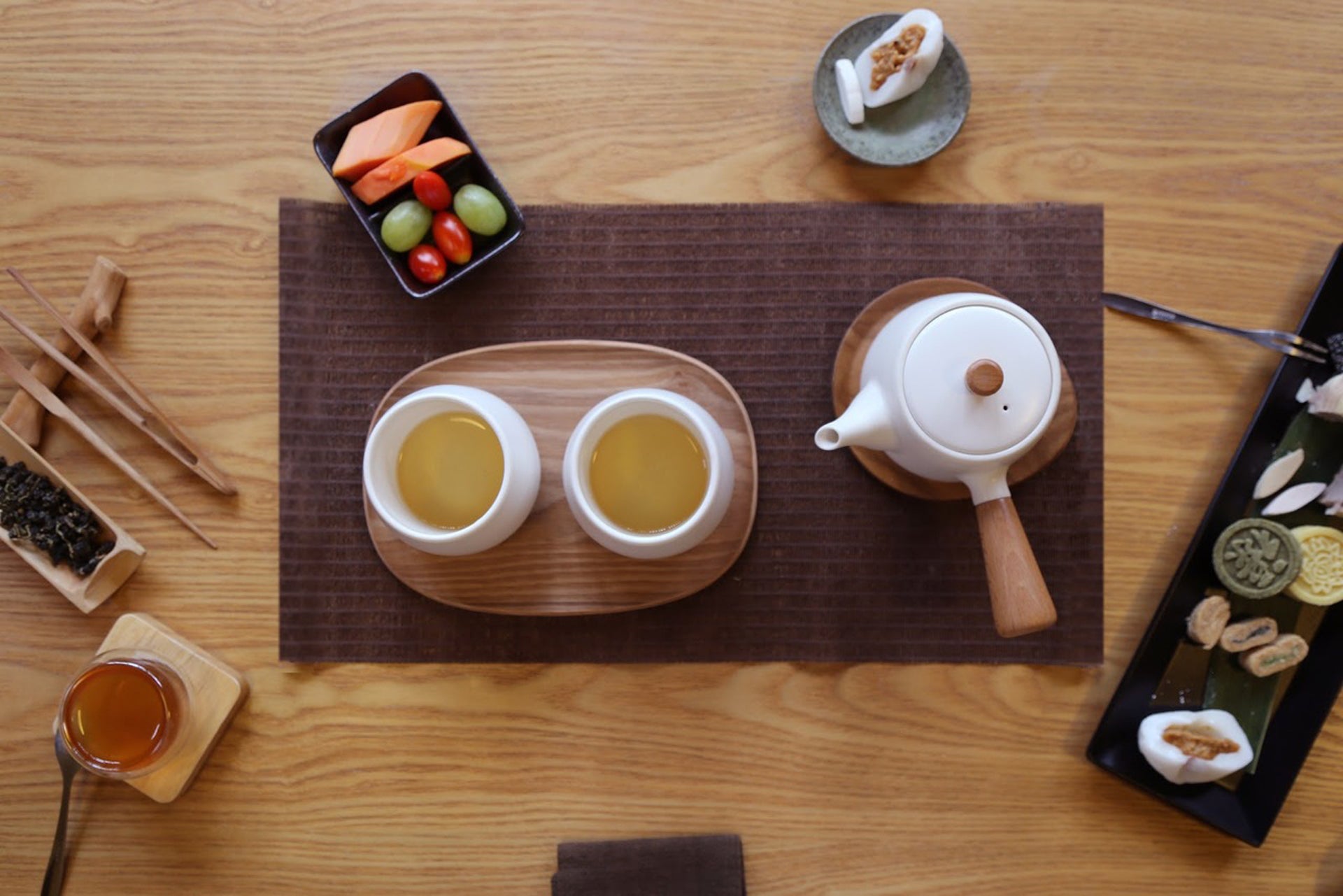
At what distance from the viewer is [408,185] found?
Answer: 41.7 inches

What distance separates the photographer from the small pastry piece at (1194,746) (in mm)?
1046

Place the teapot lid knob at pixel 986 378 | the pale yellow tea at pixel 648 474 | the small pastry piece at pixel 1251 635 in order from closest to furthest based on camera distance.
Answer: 1. the teapot lid knob at pixel 986 378
2. the pale yellow tea at pixel 648 474
3. the small pastry piece at pixel 1251 635

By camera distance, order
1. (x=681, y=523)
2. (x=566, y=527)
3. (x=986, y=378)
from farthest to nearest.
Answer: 1. (x=566, y=527)
2. (x=681, y=523)
3. (x=986, y=378)

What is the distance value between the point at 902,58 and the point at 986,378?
17.3 inches

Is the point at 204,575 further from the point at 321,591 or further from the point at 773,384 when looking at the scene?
the point at 773,384

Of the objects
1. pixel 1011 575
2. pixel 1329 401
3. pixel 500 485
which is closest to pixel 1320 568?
pixel 1329 401

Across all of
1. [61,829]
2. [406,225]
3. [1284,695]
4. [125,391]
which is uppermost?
[406,225]

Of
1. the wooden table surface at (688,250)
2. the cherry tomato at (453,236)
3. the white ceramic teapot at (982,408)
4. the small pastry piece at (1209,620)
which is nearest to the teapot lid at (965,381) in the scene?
the white ceramic teapot at (982,408)

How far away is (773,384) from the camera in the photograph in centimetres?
111

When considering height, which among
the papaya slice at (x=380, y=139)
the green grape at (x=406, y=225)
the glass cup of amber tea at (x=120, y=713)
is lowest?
the glass cup of amber tea at (x=120, y=713)

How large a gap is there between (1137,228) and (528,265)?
2.44ft

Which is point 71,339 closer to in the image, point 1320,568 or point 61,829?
point 61,829

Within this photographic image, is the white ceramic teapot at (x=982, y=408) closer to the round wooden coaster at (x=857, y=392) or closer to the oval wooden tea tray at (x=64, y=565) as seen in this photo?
the round wooden coaster at (x=857, y=392)

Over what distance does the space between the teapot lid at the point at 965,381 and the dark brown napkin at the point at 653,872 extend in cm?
58
